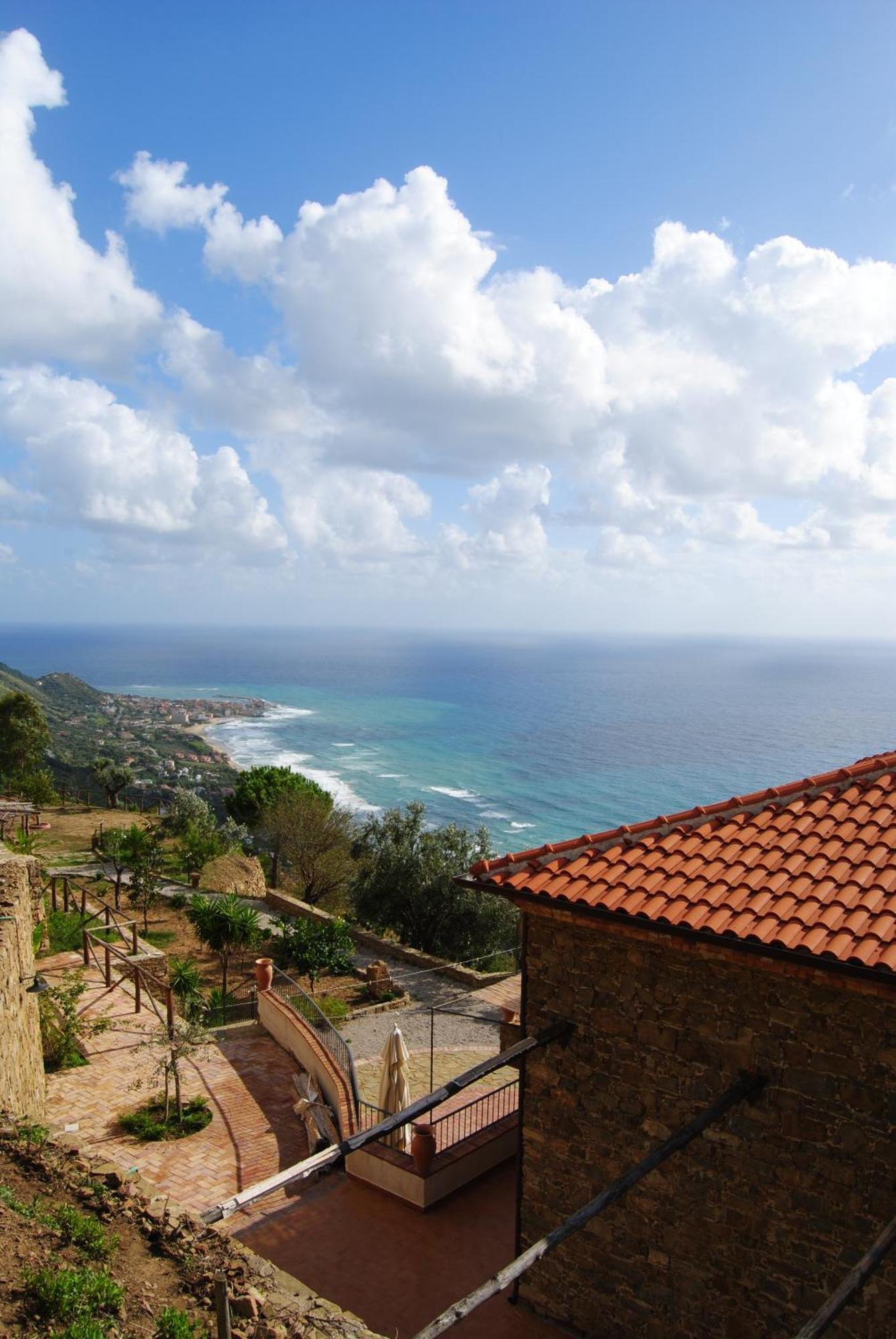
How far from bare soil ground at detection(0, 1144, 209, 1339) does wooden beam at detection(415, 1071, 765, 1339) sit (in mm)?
1673

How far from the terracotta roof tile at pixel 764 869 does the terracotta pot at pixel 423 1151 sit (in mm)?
5358

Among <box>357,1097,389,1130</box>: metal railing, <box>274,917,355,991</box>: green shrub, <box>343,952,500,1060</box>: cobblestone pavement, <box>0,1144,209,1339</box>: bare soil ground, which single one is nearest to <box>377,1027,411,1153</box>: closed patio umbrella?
<box>357,1097,389,1130</box>: metal railing

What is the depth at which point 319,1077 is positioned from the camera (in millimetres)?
13719

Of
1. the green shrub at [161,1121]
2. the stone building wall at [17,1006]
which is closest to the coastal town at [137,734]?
the stone building wall at [17,1006]

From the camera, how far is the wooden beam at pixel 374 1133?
5.27 m

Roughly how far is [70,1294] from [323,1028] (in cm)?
1025

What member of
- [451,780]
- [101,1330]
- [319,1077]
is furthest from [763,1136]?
[451,780]

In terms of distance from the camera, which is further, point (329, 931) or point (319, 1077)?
point (329, 931)

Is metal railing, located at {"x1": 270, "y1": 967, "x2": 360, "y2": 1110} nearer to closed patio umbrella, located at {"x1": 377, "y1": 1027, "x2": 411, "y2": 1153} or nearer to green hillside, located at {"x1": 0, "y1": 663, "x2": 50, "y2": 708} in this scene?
closed patio umbrella, located at {"x1": 377, "y1": 1027, "x2": 411, "y2": 1153}

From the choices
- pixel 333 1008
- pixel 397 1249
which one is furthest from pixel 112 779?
pixel 397 1249

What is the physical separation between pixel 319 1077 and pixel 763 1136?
9241mm

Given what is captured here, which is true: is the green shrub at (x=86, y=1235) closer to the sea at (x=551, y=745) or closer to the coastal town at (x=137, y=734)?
the coastal town at (x=137, y=734)

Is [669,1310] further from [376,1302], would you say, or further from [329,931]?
[329,931]

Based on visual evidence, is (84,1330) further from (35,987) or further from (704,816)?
(35,987)
